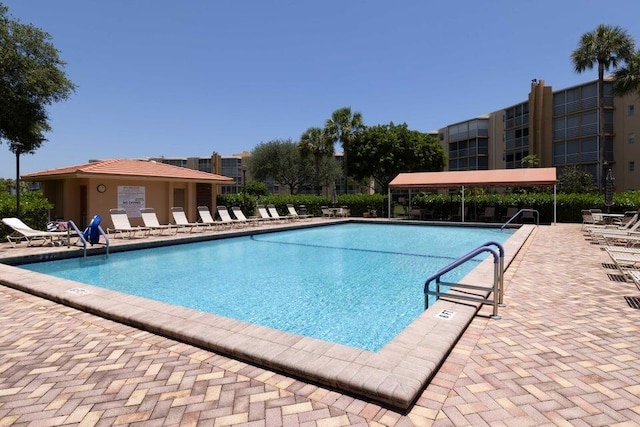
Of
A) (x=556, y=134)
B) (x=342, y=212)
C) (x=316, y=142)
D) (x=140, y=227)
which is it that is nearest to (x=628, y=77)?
(x=556, y=134)

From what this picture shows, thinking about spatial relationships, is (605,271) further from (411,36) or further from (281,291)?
(411,36)

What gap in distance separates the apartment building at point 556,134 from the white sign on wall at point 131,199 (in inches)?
1153

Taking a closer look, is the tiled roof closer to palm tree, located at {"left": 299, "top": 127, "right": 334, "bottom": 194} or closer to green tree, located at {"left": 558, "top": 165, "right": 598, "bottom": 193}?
palm tree, located at {"left": 299, "top": 127, "right": 334, "bottom": 194}

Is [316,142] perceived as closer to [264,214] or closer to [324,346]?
[264,214]

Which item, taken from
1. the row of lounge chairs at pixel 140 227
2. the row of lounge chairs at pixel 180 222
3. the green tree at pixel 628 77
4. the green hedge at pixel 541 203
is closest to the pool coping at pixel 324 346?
the row of lounge chairs at pixel 140 227

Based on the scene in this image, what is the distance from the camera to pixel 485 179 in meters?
21.4

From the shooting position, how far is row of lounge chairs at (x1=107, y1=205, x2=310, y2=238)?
14.0 meters

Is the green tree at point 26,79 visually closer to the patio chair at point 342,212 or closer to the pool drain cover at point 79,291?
the pool drain cover at point 79,291

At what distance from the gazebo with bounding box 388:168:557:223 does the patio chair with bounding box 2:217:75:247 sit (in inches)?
694

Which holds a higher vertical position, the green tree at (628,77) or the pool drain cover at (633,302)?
the green tree at (628,77)

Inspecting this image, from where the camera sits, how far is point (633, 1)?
15031 mm

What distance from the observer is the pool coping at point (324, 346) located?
2838 mm

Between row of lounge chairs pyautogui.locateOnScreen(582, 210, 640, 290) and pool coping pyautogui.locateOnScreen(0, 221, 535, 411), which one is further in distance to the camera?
row of lounge chairs pyautogui.locateOnScreen(582, 210, 640, 290)

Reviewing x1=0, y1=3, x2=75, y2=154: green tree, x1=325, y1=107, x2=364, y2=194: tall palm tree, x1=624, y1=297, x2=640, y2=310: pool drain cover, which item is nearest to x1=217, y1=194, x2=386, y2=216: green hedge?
x1=325, y1=107, x2=364, y2=194: tall palm tree
